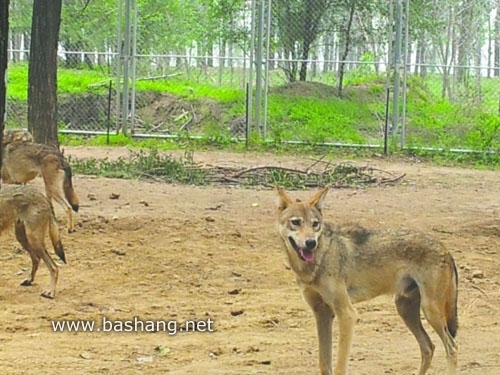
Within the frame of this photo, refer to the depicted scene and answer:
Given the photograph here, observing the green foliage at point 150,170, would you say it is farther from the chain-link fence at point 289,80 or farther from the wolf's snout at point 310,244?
the wolf's snout at point 310,244

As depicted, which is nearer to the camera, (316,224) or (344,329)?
(344,329)

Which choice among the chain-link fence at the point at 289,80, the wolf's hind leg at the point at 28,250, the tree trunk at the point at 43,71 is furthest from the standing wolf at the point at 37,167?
the chain-link fence at the point at 289,80

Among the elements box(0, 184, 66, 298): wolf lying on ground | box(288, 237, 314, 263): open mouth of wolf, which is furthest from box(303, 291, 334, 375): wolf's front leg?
box(0, 184, 66, 298): wolf lying on ground

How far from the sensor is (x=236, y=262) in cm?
948

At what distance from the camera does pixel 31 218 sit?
8.37 meters

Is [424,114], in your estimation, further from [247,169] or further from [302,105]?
[247,169]

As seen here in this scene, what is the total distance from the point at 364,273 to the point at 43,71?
405 inches

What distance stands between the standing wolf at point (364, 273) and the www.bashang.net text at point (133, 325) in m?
1.46

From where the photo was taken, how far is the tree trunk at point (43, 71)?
14.7m

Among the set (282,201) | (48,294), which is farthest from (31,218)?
(282,201)

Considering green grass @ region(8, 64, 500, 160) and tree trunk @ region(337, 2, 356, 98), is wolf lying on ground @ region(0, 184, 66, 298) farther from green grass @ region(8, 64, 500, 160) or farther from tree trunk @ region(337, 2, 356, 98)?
tree trunk @ region(337, 2, 356, 98)

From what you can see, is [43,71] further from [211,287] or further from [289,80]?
[289,80]

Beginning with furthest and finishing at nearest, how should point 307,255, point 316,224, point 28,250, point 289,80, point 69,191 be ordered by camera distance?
point 289,80
point 69,191
point 28,250
point 316,224
point 307,255

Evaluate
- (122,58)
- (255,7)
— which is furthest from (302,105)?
(122,58)
